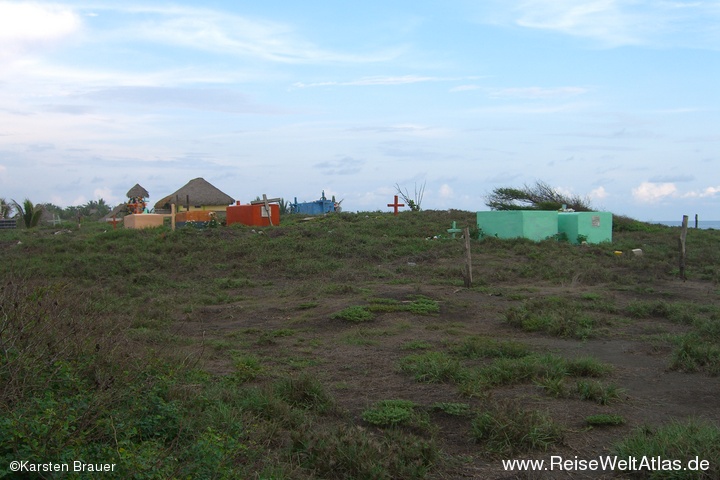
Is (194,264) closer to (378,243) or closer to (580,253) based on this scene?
(378,243)

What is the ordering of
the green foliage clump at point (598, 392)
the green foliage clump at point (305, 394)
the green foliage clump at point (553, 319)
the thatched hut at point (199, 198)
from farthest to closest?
the thatched hut at point (199, 198) < the green foliage clump at point (553, 319) < the green foliage clump at point (598, 392) < the green foliage clump at point (305, 394)

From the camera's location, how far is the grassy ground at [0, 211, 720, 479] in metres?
4.28

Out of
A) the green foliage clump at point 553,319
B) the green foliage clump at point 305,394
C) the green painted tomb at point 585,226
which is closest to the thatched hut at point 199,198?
the green painted tomb at point 585,226

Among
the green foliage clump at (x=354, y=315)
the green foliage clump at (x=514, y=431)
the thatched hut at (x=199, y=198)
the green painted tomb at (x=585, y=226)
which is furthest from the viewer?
the thatched hut at (x=199, y=198)

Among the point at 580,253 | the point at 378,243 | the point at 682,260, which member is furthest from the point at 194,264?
the point at 682,260

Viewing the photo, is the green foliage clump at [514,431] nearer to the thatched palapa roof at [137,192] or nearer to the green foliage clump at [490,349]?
the green foliage clump at [490,349]

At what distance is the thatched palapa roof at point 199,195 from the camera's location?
2973 centimetres

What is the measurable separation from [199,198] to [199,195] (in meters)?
0.22

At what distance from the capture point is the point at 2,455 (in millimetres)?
3535

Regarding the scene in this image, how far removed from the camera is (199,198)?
97.9 ft

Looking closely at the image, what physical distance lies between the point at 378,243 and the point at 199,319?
8869 millimetres

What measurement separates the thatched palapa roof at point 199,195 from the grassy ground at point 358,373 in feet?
47.7

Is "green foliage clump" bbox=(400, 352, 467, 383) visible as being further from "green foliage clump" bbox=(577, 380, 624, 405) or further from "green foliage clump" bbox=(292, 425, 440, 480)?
"green foliage clump" bbox=(292, 425, 440, 480)

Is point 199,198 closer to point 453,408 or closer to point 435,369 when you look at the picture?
point 435,369
